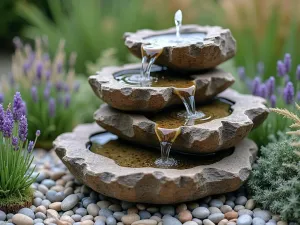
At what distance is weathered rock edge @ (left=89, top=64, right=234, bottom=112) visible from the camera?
3.17m

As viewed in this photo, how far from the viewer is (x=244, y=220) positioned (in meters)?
2.89

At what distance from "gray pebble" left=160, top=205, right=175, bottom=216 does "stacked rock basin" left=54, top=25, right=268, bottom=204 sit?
0.10 m

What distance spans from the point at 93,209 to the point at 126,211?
220 mm

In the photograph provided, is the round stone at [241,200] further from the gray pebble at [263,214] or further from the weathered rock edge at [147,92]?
the weathered rock edge at [147,92]

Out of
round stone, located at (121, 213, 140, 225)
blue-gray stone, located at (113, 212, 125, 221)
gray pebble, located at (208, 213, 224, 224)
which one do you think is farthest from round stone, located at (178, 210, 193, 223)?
blue-gray stone, located at (113, 212, 125, 221)

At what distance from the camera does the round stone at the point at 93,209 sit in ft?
10.2

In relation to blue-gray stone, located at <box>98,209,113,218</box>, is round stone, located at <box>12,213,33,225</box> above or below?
above

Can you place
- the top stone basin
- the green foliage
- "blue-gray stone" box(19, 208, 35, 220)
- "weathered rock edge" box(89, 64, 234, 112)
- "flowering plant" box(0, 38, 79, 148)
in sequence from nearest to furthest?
the green foliage, "blue-gray stone" box(19, 208, 35, 220), "weathered rock edge" box(89, 64, 234, 112), the top stone basin, "flowering plant" box(0, 38, 79, 148)

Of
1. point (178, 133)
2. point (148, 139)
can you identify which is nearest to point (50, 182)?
point (148, 139)

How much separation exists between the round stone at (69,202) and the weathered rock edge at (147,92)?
0.69m

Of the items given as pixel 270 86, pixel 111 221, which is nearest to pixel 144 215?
pixel 111 221

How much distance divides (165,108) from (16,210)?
4.05 feet

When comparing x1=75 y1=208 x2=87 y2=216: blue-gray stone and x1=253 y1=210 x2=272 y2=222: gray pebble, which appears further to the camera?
x1=75 y1=208 x2=87 y2=216: blue-gray stone

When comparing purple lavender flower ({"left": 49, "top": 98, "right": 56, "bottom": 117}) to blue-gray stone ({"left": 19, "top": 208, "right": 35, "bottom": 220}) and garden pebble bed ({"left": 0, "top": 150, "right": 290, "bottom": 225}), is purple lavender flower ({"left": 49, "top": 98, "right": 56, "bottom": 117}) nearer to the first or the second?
garden pebble bed ({"left": 0, "top": 150, "right": 290, "bottom": 225})
